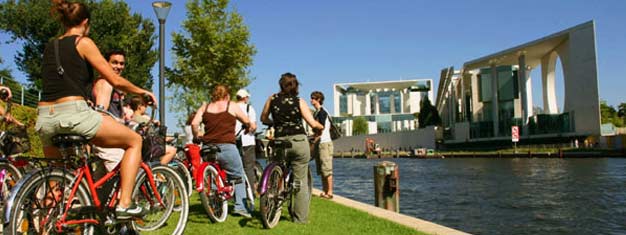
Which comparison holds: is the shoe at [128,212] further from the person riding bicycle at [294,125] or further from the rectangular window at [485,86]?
the rectangular window at [485,86]

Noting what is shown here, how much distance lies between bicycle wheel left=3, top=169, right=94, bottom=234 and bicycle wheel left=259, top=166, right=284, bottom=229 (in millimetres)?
2344

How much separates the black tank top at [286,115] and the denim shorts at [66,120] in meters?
2.93

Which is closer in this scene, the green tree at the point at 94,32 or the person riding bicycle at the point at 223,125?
the person riding bicycle at the point at 223,125

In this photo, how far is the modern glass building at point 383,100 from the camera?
17925cm

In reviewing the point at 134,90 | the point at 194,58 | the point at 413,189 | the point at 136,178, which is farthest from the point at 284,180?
the point at 194,58

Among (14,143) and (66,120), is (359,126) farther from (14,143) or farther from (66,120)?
(66,120)

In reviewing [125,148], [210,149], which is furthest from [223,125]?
[125,148]

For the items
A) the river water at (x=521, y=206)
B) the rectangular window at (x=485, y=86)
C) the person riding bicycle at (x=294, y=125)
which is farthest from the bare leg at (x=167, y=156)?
the rectangular window at (x=485, y=86)

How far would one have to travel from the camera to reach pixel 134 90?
153 inches

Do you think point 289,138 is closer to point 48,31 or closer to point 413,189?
point 413,189

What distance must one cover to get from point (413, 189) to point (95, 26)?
72.3 feet

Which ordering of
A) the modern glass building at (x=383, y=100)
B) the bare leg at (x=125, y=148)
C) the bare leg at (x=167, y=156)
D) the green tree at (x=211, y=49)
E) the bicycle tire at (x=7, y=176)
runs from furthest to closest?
1. the modern glass building at (x=383, y=100)
2. the green tree at (x=211, y=49)
3. the bare leg at (x=167, y=156)
4. the bicycle tire at (x=7, y=176)
5. the bare leg at (x=125, y=148)

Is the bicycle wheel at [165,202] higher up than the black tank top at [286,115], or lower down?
lower down

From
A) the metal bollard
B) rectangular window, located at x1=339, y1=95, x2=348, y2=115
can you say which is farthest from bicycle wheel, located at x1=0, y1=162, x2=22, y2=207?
rectangular window, located at x1=339, y1=95, x2=348, y2=115
